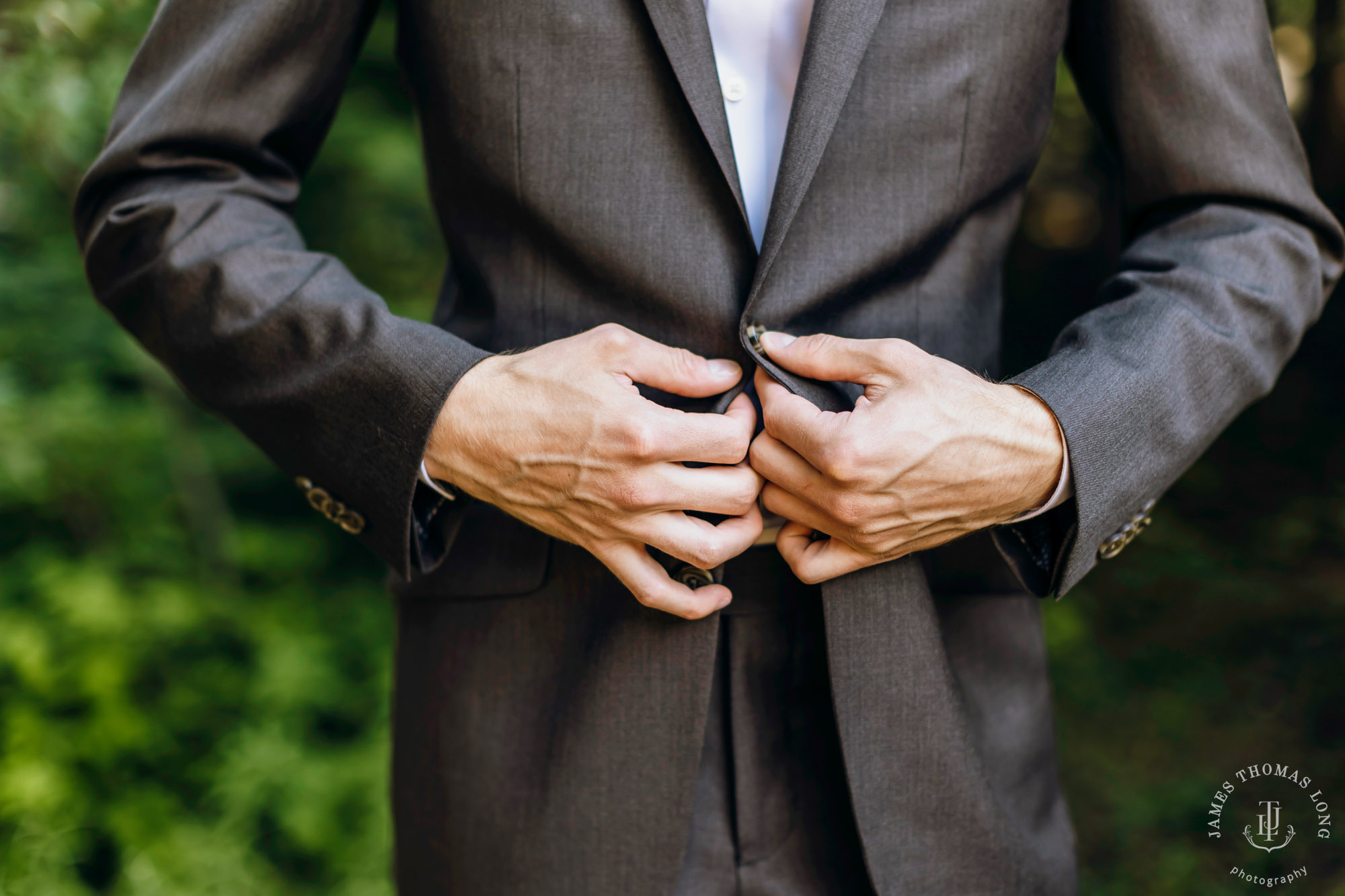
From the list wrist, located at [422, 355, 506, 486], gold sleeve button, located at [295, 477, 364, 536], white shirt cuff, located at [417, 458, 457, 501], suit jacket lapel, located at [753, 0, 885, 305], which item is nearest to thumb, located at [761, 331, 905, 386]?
suit jacket lapel, located at [753, 0, 885, 305]

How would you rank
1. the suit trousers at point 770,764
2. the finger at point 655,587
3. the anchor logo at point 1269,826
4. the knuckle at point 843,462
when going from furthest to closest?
1. the anchor logo at point 1269,826
2. the suit trousers at point 770,764
3. the finger at point 655,587
4. the knuckle at point 843,462

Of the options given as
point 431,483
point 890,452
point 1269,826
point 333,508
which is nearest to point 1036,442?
point 890,452

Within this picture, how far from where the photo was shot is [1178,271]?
1.03 metres

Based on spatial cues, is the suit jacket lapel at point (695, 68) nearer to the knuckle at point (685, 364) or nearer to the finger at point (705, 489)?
the knuckle at point (685, 364)

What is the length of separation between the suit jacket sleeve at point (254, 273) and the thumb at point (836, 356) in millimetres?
351

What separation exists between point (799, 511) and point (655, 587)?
180 millimetres

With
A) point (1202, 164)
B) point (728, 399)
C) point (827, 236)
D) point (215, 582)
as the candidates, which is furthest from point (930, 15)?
point (215, 582)

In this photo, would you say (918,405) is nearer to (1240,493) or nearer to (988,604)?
(988,604)

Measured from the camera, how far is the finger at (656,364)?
0.93 meters

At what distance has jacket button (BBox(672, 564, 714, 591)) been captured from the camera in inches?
38.8

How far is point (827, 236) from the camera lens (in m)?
1.00

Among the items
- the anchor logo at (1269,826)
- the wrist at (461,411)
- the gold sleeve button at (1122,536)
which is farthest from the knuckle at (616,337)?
the anchor logo at (1269,826)

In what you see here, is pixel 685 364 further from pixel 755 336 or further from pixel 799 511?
pixel 799 511

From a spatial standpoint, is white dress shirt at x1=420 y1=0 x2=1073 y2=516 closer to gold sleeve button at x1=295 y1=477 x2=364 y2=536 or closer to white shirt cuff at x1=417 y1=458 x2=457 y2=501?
white shirt cuff at x1=417 y1=458 x2=457 y2=501
